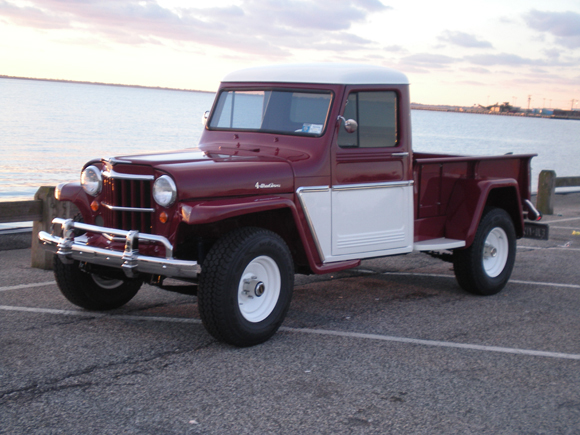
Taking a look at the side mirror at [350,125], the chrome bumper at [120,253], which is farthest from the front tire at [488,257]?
the chrome bumper at [120,253]

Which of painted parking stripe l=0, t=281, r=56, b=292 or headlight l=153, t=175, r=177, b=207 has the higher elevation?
headlight l=153, t=175, r=177, b=207

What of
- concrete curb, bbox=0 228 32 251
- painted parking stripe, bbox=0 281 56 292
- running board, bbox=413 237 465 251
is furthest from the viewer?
concrete curb, bbox=0 228 32 251

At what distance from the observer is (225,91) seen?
6.26 meters

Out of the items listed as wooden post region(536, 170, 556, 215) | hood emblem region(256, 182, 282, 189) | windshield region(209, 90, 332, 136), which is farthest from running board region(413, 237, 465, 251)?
wooden post region(536, 170, 556, 215)

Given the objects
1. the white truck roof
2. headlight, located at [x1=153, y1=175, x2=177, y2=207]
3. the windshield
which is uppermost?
the white truck roof

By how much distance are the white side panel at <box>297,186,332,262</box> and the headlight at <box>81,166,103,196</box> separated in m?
1.58

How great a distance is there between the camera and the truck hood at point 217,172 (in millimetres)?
4570

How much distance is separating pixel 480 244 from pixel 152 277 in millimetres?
3410

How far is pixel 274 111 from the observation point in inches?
227

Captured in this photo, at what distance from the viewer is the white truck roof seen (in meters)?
5.55

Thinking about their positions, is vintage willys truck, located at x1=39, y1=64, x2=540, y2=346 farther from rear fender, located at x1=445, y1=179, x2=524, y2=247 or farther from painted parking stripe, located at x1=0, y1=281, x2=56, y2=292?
painted parking stripe, located at x1=0, y1=281, x2=56, y2=292

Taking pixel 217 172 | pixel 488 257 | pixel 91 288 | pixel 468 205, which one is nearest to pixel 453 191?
pixel 468 205

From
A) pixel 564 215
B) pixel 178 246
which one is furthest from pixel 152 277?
pixel 564 215

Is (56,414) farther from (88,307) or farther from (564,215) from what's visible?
(564,215)
